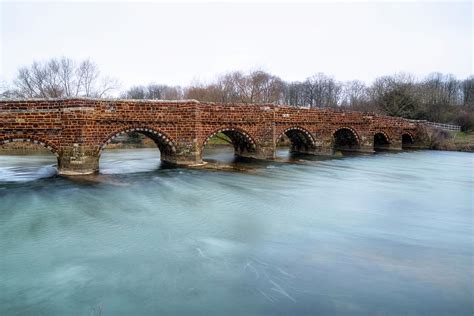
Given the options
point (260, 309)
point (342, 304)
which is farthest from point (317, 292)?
point (260, 309)

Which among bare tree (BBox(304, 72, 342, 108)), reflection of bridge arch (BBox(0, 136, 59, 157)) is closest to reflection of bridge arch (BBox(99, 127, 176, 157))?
reflection of bridge arch (BBox(0, 136, 59, 157))

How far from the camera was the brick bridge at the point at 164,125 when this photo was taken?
484 inches

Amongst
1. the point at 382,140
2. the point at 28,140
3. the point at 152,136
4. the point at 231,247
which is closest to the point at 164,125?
the point at 152,136

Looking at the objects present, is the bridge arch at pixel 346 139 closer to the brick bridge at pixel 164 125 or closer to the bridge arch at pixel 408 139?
the brick bridge at pixel 164 125

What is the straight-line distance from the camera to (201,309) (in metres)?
4.52

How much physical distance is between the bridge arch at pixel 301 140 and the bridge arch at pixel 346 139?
2576 mm

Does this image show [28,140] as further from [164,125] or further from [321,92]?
[321,92]

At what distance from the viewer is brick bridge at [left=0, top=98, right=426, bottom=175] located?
1229 centimetres

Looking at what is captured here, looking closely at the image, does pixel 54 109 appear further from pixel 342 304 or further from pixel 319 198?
pixel 342 304

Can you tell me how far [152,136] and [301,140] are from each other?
33.8 feet

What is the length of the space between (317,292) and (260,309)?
0.93 metres

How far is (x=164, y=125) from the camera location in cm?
1488

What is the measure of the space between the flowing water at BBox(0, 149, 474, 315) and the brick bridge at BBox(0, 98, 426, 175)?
154 centimetres

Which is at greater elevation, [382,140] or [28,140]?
[28,140]
